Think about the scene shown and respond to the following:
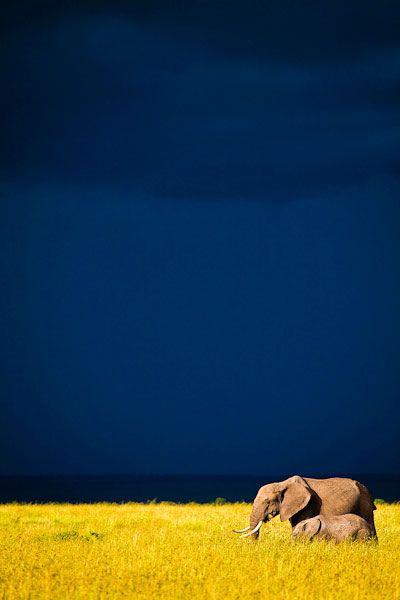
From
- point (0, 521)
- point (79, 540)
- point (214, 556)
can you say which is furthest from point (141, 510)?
point (214, 556)

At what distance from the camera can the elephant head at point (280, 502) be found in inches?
870

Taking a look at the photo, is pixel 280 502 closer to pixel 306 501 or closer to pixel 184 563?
pixel 306 501

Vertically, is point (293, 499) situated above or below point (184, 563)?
above

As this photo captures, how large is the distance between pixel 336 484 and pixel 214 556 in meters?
5.63

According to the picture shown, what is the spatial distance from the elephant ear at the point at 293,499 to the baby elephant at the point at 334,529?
1.31 feet

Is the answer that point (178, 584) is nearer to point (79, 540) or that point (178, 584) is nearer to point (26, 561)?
point (26, 561)

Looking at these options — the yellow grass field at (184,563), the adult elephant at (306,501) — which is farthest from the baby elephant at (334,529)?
the adult elephant at (306,501)

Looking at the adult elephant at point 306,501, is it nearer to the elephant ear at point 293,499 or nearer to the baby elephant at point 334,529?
the elephant ear at point 293,499

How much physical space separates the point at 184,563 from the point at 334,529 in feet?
16.3

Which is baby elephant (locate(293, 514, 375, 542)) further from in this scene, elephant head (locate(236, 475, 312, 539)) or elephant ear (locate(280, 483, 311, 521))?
elephant head (locate(236, 475, 312, 539))

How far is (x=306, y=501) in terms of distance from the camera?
22.0 metres

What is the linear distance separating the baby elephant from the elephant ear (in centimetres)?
40

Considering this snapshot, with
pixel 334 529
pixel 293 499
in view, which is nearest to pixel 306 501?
pixel 293 499

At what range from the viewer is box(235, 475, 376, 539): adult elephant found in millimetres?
22172
